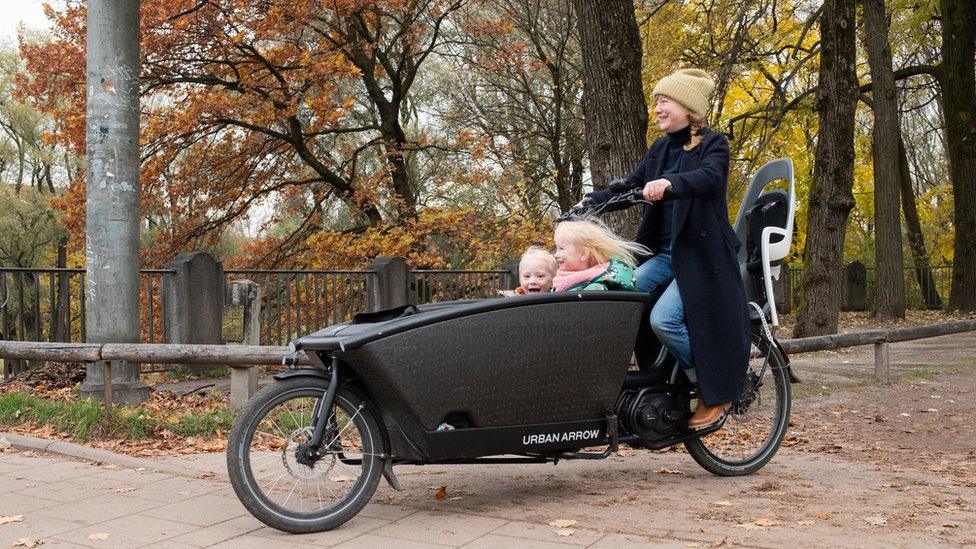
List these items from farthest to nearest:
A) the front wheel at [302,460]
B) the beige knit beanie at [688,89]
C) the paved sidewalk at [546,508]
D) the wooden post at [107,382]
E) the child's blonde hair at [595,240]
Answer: the wooden post at [107,382] → the beige knit beanie at [688,89] → the child's blonde hair at [595,240] → the front wheel at [302,460] → the paved sidewalk at [546,508]

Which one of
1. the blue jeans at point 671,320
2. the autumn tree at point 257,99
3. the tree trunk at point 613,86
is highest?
the autumn tree at point 257,99

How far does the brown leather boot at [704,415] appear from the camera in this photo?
5066 millimetres

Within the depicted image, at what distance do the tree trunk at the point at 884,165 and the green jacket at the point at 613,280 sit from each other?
15.8 m

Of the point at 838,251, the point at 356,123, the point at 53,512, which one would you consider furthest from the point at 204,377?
the point at 356,123

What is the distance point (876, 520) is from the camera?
417cm

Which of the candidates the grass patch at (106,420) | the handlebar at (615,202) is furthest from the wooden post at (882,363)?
the grass patch at (106,420)

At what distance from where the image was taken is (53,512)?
4516 mm

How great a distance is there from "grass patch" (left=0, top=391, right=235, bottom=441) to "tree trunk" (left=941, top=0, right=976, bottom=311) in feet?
64.9

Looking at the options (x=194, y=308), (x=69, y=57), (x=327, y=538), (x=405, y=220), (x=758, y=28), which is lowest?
(x=327, y=538)

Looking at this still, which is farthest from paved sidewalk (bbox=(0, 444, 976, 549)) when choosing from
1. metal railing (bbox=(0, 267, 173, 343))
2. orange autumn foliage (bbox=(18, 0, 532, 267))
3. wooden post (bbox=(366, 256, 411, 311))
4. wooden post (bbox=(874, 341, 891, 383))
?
orange autumn foliage (bbox=(18, 0, 532, 267))

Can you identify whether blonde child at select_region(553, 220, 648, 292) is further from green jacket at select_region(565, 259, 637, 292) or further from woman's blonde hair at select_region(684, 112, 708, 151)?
woman's blonde hair at select_region(684, 112, 708, 151)

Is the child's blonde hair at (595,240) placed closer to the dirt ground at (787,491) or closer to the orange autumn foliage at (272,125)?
the dirt ground at (787,491)

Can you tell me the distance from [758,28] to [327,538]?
21.1m

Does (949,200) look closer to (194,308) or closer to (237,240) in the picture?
(237,240)
